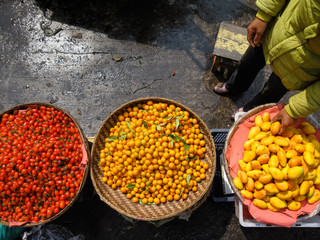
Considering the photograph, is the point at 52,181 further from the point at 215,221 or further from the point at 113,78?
the point at 215,221

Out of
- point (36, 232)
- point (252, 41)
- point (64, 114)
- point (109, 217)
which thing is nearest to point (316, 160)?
point (252, 41)

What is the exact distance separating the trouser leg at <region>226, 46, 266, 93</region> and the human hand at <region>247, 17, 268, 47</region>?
0.18 metres

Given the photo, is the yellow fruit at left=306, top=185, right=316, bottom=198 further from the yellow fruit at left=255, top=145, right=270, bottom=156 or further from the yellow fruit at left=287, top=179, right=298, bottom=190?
the yellow fruit at left=255, top=145, right=270, bottom=156

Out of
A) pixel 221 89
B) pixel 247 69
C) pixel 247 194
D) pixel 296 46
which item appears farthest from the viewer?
pixel 221 89

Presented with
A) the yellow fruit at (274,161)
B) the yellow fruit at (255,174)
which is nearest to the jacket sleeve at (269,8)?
the yellow fruit at (274,161)

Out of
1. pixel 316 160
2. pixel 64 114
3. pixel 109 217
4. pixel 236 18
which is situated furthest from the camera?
pixel 236 18

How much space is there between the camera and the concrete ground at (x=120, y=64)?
3.11 m

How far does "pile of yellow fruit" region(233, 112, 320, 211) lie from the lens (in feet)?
6.77

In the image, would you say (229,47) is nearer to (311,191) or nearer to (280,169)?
(280,169)

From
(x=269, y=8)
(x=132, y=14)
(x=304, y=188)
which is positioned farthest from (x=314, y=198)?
(x=132, y=14)

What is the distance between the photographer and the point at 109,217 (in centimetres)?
303

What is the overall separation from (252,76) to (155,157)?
1.79 metres

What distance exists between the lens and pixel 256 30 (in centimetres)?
219

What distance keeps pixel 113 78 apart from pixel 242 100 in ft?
7.34
